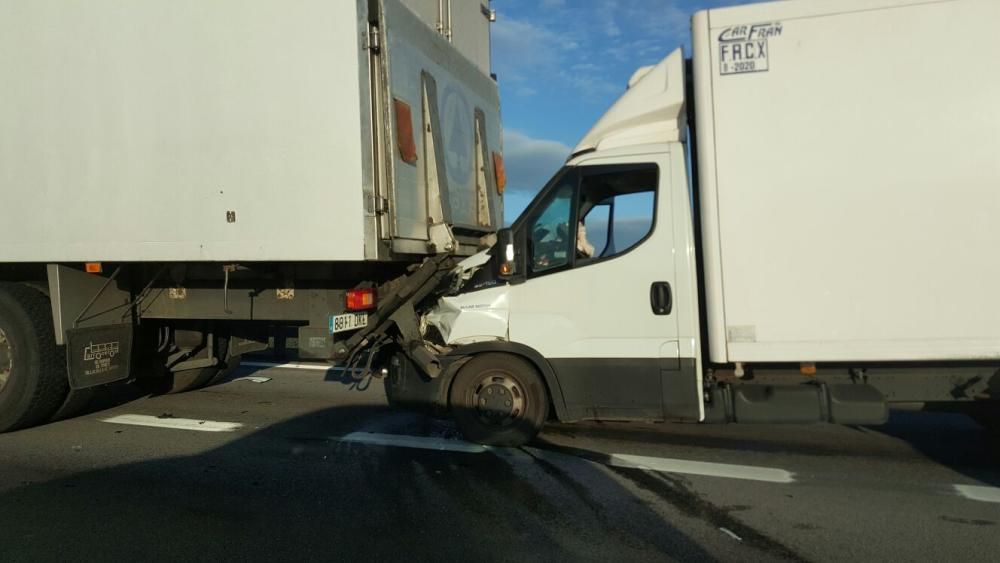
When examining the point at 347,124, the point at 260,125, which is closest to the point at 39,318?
the point at 260,125

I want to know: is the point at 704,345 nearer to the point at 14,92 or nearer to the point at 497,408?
the point at 497,408

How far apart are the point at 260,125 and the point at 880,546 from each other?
486 cm

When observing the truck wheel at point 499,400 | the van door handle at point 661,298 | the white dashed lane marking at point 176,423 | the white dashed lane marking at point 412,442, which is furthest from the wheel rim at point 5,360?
the van door handle at point 661,298

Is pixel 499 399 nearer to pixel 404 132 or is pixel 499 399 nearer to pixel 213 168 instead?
pixel 404 132

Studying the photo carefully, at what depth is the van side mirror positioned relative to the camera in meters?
5.09

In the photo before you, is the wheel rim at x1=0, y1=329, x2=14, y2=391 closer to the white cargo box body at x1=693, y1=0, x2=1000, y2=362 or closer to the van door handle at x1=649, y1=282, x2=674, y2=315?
the van door handle at x1=649, y1=282, x2=674, y2=315

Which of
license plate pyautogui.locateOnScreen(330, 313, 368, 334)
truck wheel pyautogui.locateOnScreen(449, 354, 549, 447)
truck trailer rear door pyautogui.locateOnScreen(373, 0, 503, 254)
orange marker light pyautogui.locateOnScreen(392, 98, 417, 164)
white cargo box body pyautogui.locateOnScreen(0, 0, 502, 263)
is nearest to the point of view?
white cargo box body pyautogui.locateOnScreen(0, 0, 502, 263)

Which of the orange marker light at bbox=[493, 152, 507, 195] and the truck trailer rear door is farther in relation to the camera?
the orange marker light at bbox=[493, 152, 507, 195]

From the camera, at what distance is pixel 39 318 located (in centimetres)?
611

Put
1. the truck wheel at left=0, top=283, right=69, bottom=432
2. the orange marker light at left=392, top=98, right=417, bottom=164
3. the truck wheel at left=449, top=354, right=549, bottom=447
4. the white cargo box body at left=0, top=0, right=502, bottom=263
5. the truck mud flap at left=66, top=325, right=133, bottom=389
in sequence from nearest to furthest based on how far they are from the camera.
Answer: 1. the white cargo box body at left=0, top=0, right=502, bottom=263
2. the orange marker light at left=392, top=98, right=417, bottom=164
3. the truck wheel at left=449, top=354, right=549, bottom=447
4. the truck mud flap at left=66, top=325, right=133, bottom=389
5. the truck wheel at left=0, top=283, right=69, bottom=432

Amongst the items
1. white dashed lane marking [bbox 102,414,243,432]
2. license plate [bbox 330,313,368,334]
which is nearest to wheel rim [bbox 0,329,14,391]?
white dashed lane marking [bbox 102,414,243,432]

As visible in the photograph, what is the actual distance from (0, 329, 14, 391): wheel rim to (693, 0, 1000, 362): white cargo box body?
6.12 metres

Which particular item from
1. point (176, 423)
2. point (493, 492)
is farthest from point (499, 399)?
point (176, 423)

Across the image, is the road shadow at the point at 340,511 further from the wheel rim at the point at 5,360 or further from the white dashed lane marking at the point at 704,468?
the wheel rim at the point at 5,360
